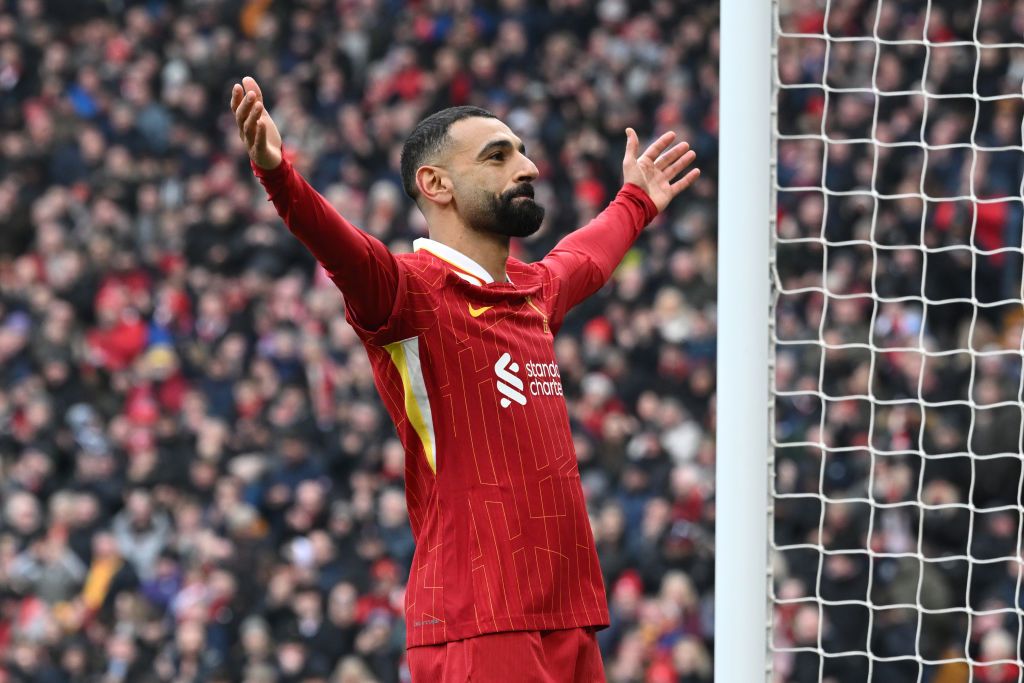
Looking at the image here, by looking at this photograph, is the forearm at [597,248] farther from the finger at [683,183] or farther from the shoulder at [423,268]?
the shoulder at [423,268]

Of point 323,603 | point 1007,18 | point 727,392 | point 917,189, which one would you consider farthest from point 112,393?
point 727,392

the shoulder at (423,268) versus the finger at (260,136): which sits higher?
the finger at (260,136)

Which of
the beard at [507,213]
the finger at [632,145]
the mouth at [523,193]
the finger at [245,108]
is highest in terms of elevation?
the finger at [632,145]

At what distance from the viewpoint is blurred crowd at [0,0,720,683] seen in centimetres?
932

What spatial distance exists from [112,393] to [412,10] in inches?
174

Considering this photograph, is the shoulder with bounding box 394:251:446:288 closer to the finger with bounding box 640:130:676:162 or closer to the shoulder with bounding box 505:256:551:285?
the shoulder with bounding box 505:256:551:285

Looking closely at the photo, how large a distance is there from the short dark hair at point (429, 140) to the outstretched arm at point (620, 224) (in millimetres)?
507

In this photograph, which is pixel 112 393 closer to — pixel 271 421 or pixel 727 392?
pixel 271 421

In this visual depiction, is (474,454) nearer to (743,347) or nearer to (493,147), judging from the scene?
(493,147)

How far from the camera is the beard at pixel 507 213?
386 cm

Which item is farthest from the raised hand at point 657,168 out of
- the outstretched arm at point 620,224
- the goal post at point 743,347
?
the goal post at point 743,347

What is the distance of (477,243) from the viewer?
389cm

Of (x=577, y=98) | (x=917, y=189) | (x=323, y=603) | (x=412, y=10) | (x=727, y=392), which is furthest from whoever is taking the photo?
(x=412, y=10)

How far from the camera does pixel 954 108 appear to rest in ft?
34.8
